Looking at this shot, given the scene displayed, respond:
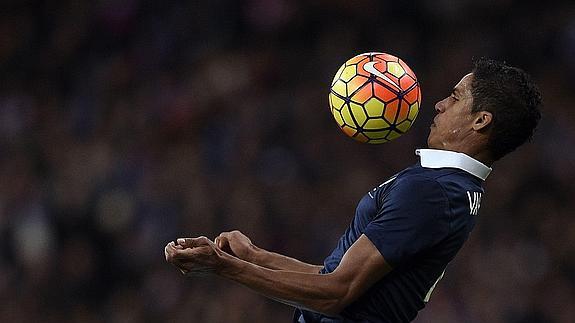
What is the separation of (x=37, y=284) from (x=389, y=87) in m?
5.28

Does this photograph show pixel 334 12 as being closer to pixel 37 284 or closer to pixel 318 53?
pixel 318 53

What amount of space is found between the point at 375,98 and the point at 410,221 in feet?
2.35

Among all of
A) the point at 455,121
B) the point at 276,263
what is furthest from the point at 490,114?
the point at 276,263

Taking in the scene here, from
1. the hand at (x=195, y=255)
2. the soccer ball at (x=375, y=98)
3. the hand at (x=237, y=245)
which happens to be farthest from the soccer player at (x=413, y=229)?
the hand at (x=237, y=245)

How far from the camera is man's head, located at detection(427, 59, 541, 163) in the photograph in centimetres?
375

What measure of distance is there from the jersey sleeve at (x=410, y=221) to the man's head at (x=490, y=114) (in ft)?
1.05

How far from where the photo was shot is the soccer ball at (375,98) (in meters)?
4.02

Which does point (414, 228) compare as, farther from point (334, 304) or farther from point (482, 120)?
point (482, 120)

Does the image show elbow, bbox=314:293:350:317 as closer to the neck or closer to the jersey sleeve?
the jersey sleeve

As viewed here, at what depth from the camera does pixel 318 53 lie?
31.0 feet

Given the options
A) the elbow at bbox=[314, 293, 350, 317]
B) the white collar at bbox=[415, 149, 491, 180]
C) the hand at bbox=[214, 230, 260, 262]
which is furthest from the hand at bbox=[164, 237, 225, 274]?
the white collar at bbox=[415, 149, 491, 180]

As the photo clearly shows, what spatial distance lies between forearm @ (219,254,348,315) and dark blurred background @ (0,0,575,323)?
417cm

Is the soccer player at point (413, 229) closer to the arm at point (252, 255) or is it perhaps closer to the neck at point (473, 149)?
the neck at point (473, 149)

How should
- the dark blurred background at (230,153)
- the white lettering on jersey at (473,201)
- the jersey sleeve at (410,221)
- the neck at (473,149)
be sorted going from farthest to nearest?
the dark blurred background at (230,153) → the neck at (473,149) → the white lettering on jersey at (473,201) → the jersey sleeve at (410,221)
